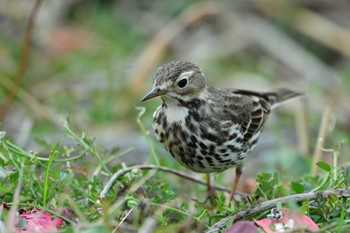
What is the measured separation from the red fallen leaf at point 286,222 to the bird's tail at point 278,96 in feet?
7.90

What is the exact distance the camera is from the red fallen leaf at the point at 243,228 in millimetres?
3686

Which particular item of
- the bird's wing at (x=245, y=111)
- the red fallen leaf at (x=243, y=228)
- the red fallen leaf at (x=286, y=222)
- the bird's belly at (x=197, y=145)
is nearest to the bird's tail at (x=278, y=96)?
the bird's wing at (x=245, y=111)

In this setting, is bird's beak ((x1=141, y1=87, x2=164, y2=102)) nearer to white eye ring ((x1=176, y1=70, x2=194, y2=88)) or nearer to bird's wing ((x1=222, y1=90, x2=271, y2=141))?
white eye ring ((x1=176, y1=70, x2=194, y2=88))

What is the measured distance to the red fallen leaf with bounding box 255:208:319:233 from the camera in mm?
3831

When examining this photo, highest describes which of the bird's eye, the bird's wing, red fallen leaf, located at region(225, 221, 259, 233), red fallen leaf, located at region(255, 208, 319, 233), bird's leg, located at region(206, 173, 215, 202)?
the bird's eye

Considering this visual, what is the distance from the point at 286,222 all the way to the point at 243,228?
0.30 meters

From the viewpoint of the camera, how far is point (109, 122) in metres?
8.02

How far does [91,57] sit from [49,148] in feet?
16.3

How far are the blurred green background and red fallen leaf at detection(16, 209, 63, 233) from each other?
309cm

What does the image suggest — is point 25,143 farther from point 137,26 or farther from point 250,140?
point 137,26

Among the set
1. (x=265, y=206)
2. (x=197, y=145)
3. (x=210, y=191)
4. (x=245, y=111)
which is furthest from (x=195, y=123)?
(x=265, y=206)

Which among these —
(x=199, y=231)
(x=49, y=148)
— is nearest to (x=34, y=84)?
(x=49, y=148)

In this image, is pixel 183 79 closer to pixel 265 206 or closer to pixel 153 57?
pixel 265 206

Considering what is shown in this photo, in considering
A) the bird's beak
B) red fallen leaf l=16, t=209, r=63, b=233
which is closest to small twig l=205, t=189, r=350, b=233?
red fallen leaf l=16, t=209, r=63, b=233
